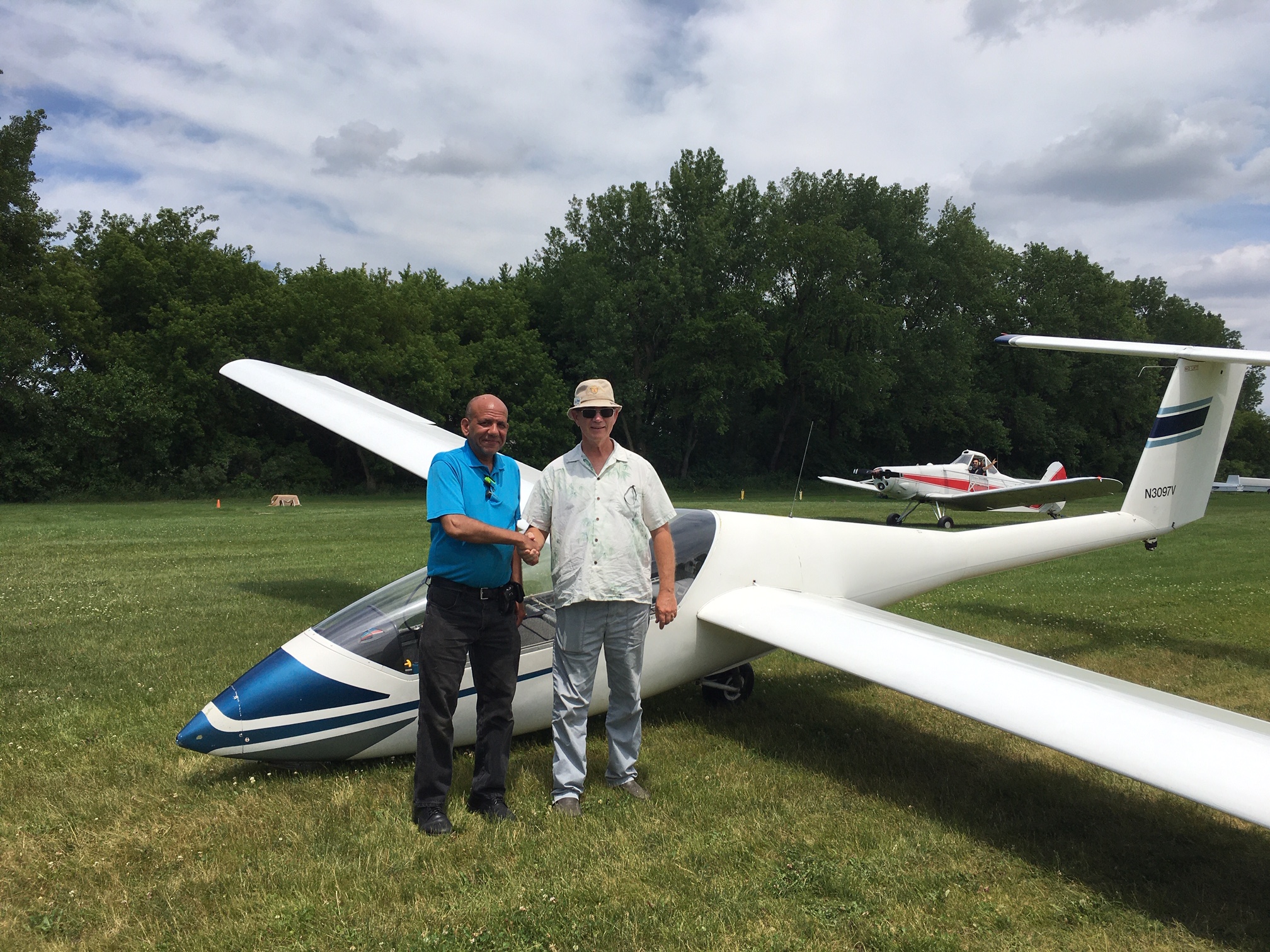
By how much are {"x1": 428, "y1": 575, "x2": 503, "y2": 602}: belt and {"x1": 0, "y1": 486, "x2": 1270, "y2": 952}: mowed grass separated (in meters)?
1.09

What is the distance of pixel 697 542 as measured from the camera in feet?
17.6

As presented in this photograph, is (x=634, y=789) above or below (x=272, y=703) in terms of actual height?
below

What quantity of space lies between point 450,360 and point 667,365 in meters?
11.7

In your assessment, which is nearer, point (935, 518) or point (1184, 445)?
point (1184, 445)

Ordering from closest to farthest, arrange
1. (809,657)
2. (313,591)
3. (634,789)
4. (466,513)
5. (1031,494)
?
1. (466,513)
2. (634,789)
3. (809,657)
4. (313,591)
5. (1031,494)

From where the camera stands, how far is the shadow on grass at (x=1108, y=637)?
7793 millimetres

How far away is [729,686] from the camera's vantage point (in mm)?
5848

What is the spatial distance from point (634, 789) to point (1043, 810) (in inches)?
86.7

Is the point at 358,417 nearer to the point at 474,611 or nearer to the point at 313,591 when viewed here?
the point at 313,591

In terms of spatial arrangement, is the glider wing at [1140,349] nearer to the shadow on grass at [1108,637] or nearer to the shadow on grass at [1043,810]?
the shadow on grass at [1108,637]

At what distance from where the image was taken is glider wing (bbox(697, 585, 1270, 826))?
3.09 m

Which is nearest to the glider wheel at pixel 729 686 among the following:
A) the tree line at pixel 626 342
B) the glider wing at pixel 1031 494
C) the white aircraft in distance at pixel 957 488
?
the glider wing at pixel 1031 494

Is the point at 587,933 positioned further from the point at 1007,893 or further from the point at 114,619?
the point at 114,619

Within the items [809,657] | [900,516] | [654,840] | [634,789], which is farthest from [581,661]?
[900,516]
